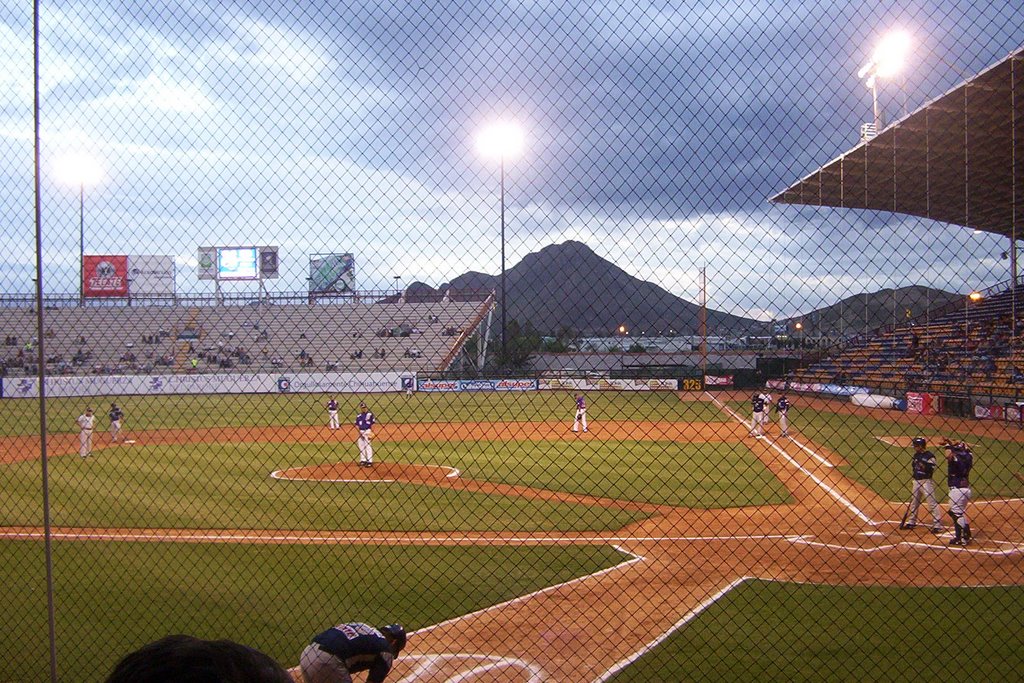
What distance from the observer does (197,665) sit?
101 cm

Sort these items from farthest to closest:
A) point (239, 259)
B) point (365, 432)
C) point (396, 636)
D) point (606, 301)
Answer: point (365, 432) → point (239, 259) → point (606, 301) → point (396, 636)

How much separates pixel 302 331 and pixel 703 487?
333 inches

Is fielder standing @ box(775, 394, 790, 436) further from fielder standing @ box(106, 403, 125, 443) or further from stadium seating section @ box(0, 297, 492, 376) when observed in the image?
fielder standing @ box(106, 403, 125, 443)

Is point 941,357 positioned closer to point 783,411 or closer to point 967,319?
point 783,411

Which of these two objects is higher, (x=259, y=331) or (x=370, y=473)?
(x=259, y=331)

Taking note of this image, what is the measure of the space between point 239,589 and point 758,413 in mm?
16299

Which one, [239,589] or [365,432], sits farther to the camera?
[365,432]

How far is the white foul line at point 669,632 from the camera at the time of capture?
5918 millimetres

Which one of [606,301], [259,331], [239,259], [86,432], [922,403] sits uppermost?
[239,259]

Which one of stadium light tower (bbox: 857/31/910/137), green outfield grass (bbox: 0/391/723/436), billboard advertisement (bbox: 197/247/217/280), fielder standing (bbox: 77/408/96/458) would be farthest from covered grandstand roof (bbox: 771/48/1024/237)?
fielder standing (bbox: 77/408/96/458)

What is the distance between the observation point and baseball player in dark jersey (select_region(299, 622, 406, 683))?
1.83m

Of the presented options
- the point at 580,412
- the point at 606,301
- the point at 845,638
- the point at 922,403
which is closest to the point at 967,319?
the point at 845,638

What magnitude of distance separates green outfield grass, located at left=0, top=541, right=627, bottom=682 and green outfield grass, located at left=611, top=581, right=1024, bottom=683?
2080 millimetres

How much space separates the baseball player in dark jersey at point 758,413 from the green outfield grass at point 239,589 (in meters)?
11.8
